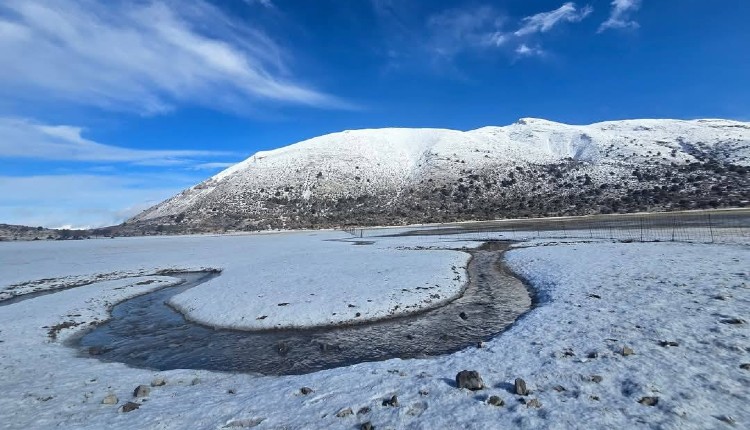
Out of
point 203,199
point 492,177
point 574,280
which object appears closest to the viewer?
point 574,280

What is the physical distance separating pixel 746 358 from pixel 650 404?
3.42m

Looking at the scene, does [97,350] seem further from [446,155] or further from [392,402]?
[446,155]

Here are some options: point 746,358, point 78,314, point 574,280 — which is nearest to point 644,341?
point 746,358

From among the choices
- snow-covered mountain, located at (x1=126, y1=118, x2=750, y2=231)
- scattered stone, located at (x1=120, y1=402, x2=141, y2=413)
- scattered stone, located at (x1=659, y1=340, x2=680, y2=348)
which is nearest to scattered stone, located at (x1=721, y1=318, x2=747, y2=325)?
scattered stone, located at (x1=659, y1=340, x2=680, y2=348)

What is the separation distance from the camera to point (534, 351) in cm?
1016

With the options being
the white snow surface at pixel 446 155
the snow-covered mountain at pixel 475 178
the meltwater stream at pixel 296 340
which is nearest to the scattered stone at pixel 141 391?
the meltwater stream at pixel 296 340

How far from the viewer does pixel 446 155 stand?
14150cm

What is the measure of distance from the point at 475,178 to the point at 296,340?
113227 millimetres

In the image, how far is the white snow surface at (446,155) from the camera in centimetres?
12056

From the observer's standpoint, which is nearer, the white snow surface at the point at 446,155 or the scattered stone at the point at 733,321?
the scattered stone at the point at 733,321

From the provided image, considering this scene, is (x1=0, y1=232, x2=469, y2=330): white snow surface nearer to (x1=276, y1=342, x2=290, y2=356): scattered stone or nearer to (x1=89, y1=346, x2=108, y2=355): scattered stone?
(x1=276, y1=342, x2=290, y2=356): scattered stone

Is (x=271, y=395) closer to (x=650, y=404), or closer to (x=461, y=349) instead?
(x=461, y=349)

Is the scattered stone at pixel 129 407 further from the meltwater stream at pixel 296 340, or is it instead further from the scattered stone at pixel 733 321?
the scattered stone at pixel 733 321

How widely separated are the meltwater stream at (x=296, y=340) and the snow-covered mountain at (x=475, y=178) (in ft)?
278
